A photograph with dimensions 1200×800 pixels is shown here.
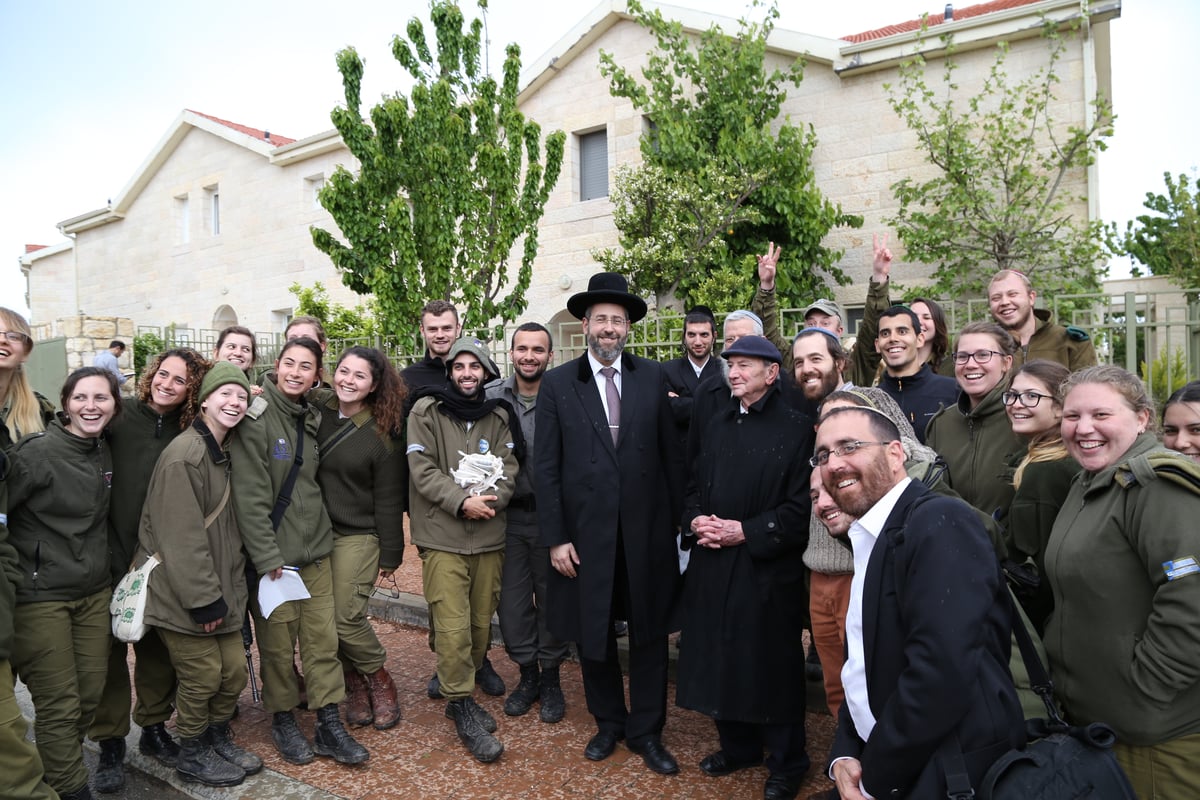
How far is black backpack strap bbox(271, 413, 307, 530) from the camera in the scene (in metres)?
4.19

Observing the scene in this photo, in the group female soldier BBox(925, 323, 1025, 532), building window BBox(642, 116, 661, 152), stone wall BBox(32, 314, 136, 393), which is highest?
building window BBox(642, 116, 661, 152)

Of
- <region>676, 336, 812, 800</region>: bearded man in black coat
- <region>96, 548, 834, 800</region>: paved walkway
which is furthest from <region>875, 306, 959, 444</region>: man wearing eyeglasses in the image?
<region>96, 548, 834, 800</region>: paved walkway

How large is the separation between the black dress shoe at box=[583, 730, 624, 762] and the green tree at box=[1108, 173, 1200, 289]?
32.9 feet

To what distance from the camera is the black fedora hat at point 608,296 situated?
4293 mm

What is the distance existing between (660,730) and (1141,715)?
2.32 metres

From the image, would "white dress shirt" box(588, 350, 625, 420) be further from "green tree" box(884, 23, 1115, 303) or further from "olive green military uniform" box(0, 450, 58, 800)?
"green tree" box(884, 23, 1115, 303)

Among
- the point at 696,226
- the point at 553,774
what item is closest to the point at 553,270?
the point at 696,226

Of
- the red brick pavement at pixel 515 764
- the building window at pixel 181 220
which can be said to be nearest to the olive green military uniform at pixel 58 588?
the red brick pavement at pixel 515 764

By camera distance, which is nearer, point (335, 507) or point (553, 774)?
point (553, 774)

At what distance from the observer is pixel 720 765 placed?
12.6ft

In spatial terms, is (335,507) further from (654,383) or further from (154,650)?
(654,383)

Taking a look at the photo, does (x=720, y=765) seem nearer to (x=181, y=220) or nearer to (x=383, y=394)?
(x=383, y=394)

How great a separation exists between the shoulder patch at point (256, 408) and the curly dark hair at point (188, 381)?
0.26 metres

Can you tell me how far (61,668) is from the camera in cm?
362
